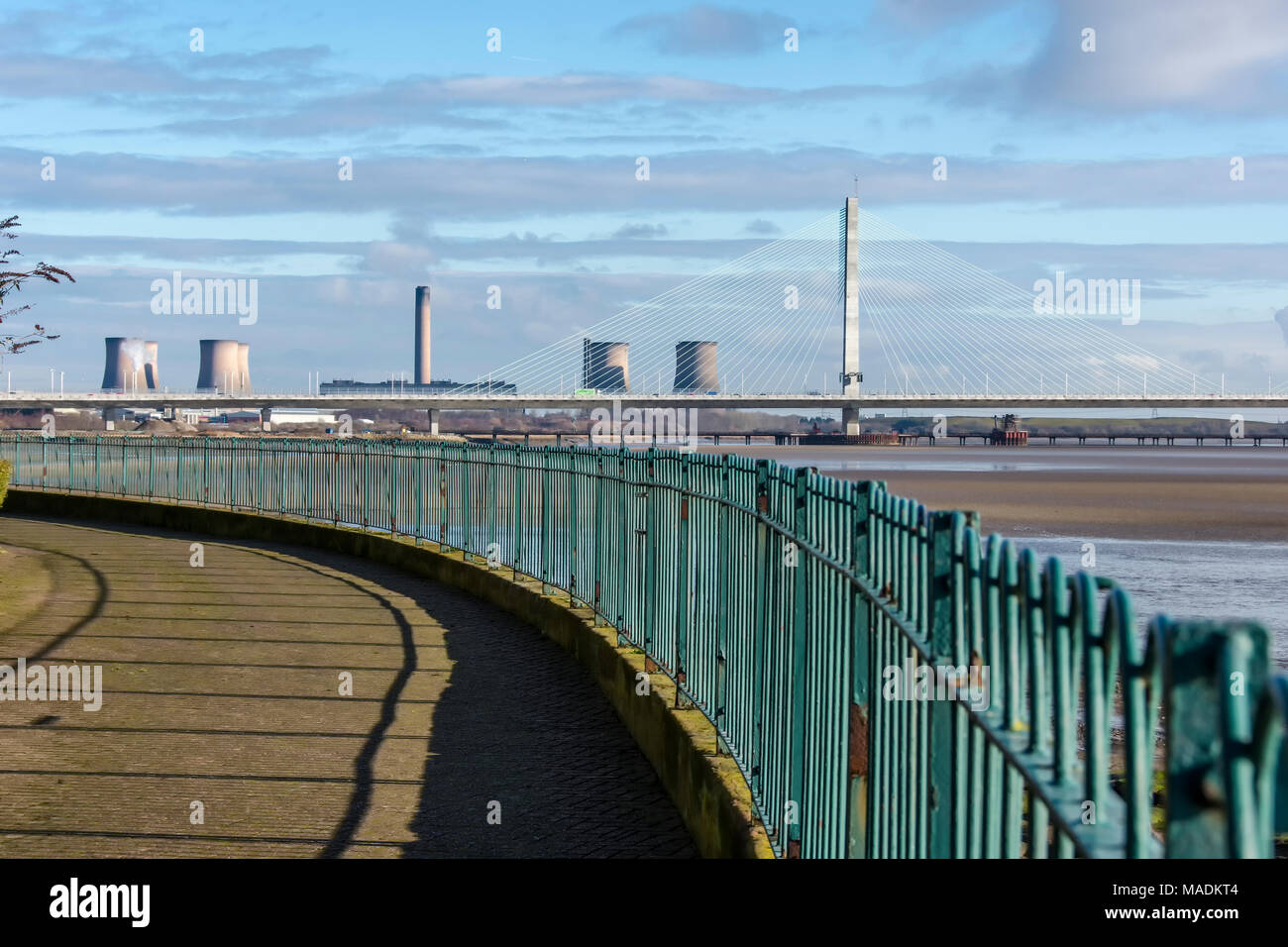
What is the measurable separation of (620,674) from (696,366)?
172071mm

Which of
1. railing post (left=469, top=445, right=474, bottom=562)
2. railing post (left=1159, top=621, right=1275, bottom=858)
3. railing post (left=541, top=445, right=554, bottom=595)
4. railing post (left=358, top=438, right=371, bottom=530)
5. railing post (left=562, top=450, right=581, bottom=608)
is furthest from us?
railing post (left=358, top=438, right=371, bottom=530)

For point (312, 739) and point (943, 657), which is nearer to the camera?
point (943, 657)

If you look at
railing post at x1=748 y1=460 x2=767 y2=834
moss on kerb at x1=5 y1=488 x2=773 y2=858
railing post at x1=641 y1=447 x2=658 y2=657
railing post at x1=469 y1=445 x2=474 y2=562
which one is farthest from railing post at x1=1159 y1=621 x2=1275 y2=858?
railing post at x1=469 y1=445 x2=474 y2=562

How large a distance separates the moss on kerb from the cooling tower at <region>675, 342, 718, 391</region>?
154 m

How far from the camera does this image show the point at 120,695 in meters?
9.99

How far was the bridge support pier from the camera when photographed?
5527 inches

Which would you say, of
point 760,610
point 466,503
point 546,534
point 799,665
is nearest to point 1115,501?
point 466,503

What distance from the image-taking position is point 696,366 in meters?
181

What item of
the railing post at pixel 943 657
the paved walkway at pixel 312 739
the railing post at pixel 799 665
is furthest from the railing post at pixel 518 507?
the railing post at pixel 943 657

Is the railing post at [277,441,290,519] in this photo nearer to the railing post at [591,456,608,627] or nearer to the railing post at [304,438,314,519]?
the railing post at [304,438,314,519]

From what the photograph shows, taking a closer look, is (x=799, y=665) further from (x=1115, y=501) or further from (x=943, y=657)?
(x=1115, y=501)

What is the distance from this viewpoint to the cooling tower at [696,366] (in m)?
179
